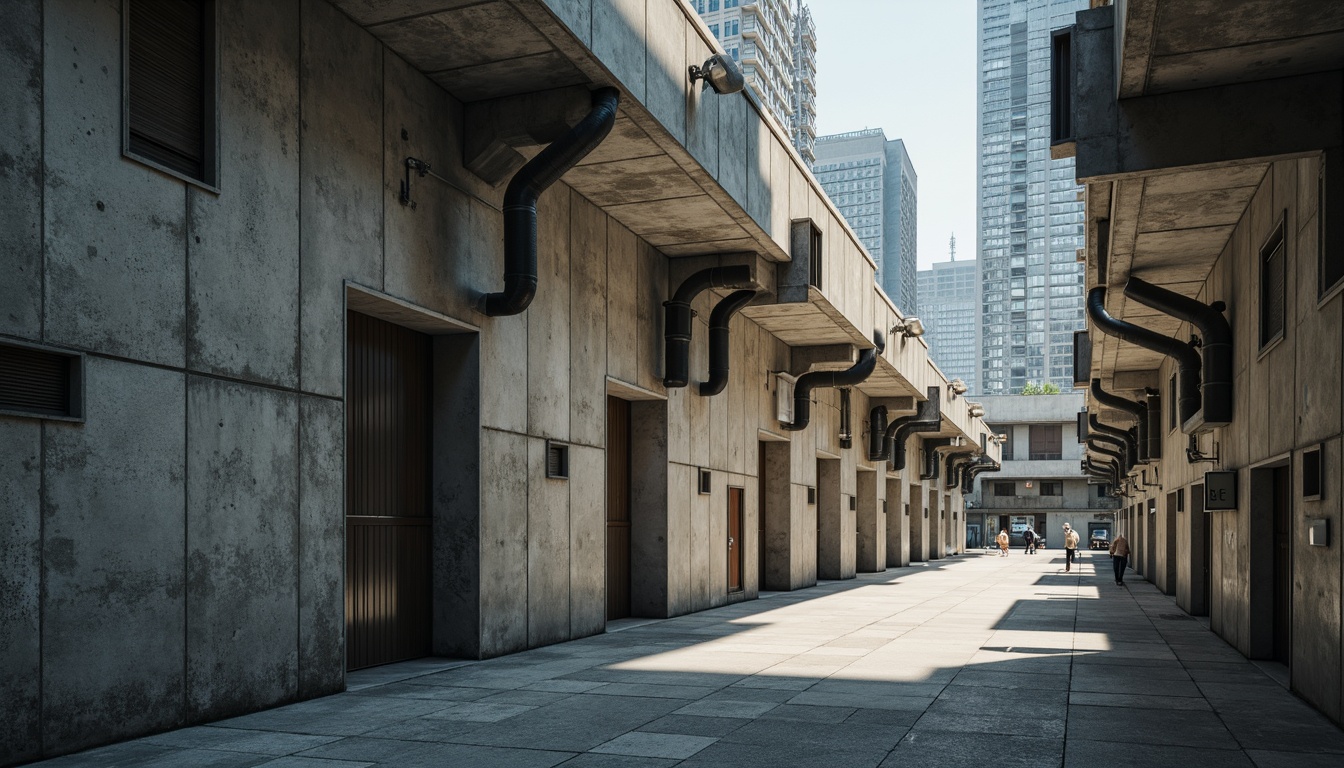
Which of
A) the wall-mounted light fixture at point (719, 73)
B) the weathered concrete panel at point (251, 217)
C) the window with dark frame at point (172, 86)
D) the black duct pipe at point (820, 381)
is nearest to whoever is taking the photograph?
the window with dark frame at point (172, 86)

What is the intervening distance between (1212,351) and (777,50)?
107420 millimetres

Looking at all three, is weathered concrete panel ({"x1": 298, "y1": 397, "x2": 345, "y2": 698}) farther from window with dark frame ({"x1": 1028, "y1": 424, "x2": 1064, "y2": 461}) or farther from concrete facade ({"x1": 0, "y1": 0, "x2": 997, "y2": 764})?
window with dark frame ({"x1": 1028, "y1": 424, "x2": 1064, "y2": 461})

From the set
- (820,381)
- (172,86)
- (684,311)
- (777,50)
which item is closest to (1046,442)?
(820,381)

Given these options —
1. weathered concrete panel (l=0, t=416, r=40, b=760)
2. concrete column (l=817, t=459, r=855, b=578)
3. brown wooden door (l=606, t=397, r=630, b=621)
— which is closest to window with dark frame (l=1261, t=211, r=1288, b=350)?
brown wooden door (l=606, t=397, r=630, b=621)

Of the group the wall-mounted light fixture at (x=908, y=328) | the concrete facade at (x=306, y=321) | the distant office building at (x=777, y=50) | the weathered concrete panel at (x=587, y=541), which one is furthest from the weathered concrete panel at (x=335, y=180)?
the distant office building at (x=777, y=50)

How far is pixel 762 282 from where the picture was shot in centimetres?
1750

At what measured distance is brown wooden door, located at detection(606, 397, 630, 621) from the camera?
1675 centimetres

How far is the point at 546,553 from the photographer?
1337 cm

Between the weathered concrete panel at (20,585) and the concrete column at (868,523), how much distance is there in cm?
2968

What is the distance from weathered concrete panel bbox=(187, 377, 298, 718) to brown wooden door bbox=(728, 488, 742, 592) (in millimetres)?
12699

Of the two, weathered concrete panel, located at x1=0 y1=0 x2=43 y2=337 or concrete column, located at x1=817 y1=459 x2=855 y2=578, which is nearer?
weathered concrete panel, located at x1=0 y1=0 x2=43 y2=337

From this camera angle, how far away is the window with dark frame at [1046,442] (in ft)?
248

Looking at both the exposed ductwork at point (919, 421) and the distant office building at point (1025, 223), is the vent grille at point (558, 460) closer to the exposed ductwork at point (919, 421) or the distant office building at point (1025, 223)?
the exposed ductwork at point (919, 421)

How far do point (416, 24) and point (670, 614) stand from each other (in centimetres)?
1033
